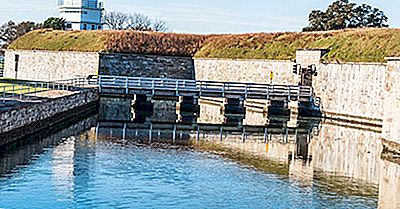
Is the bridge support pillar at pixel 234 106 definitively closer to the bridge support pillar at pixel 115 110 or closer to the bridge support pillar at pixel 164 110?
the bridge support pillar at pixel 164 110

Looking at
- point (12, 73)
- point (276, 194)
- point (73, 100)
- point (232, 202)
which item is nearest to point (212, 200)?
point (232, 202)

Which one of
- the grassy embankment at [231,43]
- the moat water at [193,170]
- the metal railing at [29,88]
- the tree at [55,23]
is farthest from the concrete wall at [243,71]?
the tree at [55,23]

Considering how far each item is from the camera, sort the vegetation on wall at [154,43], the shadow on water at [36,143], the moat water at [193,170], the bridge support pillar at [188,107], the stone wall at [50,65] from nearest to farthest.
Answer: the moat water at [193,170], the shadow on water at [36,143], the bridge support pillar at [188,107], the stone wall at [50,65], the vegetation on wall at [154,43]

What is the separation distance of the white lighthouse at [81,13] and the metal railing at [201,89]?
101 ft

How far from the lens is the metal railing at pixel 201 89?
3703 cm

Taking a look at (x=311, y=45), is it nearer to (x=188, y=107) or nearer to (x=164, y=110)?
(x=188, y=107)

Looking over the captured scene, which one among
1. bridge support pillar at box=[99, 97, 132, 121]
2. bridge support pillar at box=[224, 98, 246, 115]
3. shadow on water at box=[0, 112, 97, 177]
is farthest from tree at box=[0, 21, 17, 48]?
shadow on water at box=[0, 112, 97, 177]

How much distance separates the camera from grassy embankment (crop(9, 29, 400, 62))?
37.9 meters

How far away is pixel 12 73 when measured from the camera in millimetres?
55719

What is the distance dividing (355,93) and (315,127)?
406 cm

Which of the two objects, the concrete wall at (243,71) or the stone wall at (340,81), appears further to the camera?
the concrete wall at (243,71)

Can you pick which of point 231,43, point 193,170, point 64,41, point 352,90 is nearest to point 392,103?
point 193,170

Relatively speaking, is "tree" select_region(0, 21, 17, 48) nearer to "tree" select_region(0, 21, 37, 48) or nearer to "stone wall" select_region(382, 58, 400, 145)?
"tree" select_region(0, 21, 37, 48)

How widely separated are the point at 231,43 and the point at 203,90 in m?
13.6
